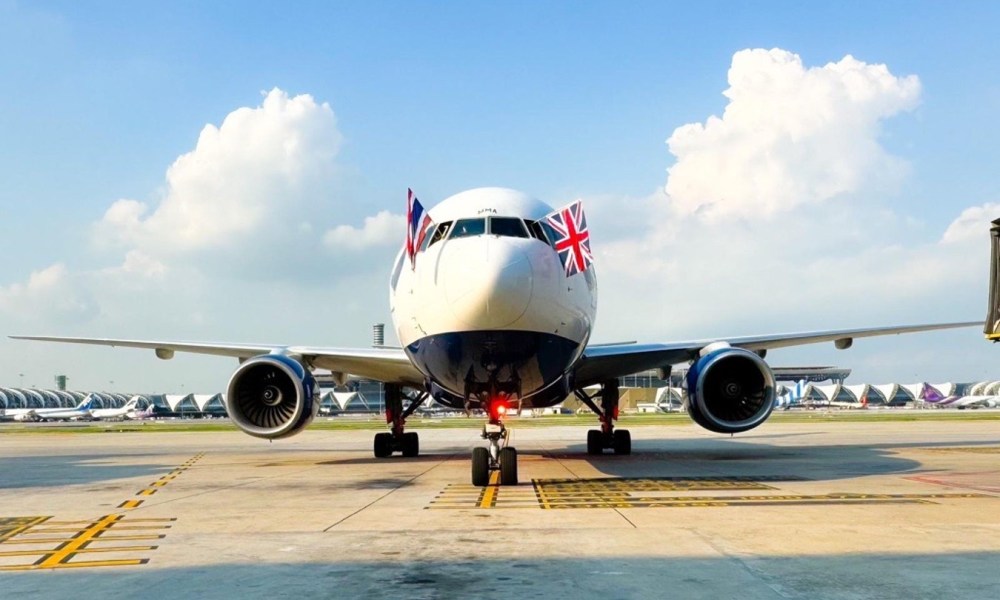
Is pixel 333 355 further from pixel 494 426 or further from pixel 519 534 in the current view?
pixel 519 534

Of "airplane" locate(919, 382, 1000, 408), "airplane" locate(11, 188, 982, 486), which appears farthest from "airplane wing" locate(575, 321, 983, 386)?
"airplane" locate(919, 382, 1000, 408)

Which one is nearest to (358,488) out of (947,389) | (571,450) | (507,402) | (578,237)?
(507,402)

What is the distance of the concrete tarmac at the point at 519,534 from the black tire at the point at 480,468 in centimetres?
32

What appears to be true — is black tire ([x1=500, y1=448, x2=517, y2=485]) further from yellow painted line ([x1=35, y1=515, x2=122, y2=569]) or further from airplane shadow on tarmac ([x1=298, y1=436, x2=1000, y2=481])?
yellow painted line ([x1=35, y1=515, x2=122, y2=569])

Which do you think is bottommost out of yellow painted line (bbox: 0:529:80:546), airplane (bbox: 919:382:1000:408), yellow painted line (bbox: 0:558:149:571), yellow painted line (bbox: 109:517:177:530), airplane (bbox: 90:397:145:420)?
airplane (bbox: 919:382:1000:408)

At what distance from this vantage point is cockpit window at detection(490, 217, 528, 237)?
12086 mm

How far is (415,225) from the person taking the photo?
1288 centimetres

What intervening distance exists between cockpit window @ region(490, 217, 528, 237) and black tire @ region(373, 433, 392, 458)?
10257 mm

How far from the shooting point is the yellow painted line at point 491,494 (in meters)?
10.6

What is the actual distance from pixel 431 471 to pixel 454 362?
4.99m

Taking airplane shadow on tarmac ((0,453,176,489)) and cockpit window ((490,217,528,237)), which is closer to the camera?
cockpit window ((490,217,528,237))

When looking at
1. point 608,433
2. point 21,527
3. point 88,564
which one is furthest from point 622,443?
point 88,564

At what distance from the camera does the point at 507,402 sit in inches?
535

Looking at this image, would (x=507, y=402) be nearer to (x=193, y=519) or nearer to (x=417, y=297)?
(x=417, y=297)
